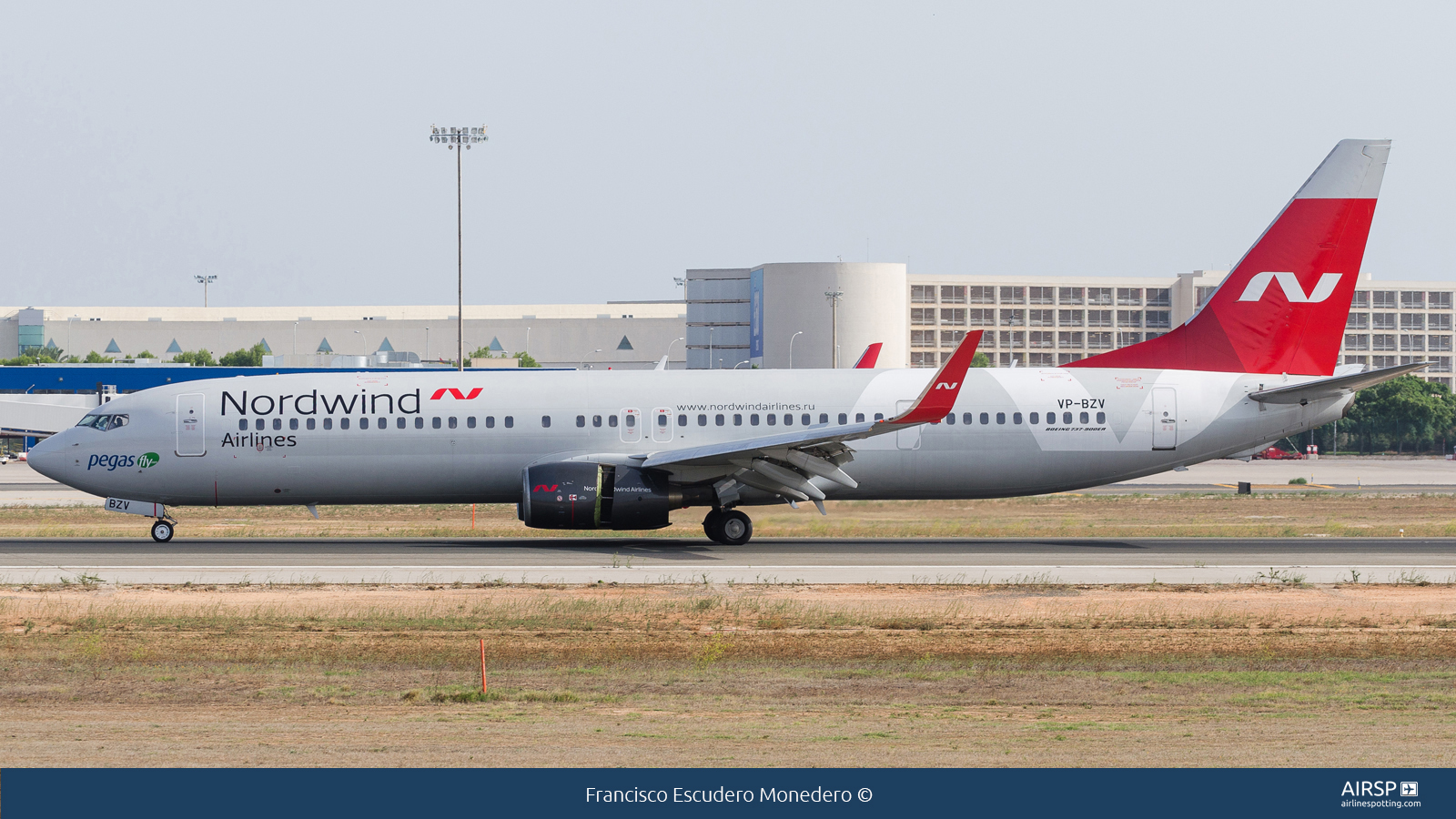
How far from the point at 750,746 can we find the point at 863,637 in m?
7.16

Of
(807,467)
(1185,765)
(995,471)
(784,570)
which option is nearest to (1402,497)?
(995,471)

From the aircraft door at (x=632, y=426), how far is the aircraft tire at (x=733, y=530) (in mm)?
2768

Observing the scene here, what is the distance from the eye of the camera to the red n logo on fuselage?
31797 millimetres

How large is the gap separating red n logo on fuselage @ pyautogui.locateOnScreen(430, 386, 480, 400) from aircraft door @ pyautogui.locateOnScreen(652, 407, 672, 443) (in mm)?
4197

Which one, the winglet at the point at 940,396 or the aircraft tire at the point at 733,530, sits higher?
the winglet at the point at 940,396

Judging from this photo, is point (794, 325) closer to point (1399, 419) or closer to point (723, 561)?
point (1399, 419)

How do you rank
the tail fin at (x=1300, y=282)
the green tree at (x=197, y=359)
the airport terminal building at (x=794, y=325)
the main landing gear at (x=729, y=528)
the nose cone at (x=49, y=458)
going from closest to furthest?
the main landing gear at (x=729, y=528), the nose cone at (x=49, y=458), the tail fin at (x=1300, y=282), the airport terminal building at (x=794, y=325), the green tree at (x=197, y=359)

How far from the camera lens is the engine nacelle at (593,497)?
95.5 ft

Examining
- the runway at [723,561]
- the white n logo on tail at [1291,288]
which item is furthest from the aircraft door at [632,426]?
the white n logo on tail at [1291,288]

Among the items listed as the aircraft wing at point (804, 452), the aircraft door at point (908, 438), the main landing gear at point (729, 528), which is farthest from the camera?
the aircraft door at point (908, 438)

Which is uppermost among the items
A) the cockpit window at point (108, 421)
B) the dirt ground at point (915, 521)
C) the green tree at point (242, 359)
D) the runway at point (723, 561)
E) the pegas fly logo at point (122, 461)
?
the green tree at point (242, 359)

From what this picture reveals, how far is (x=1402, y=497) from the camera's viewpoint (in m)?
48.8

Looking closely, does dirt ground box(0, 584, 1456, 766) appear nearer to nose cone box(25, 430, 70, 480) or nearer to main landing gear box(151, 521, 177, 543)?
main landing gear box(151, 521, 177, 543)

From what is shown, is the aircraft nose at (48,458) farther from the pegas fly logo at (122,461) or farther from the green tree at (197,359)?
the green tree at (197,359)
